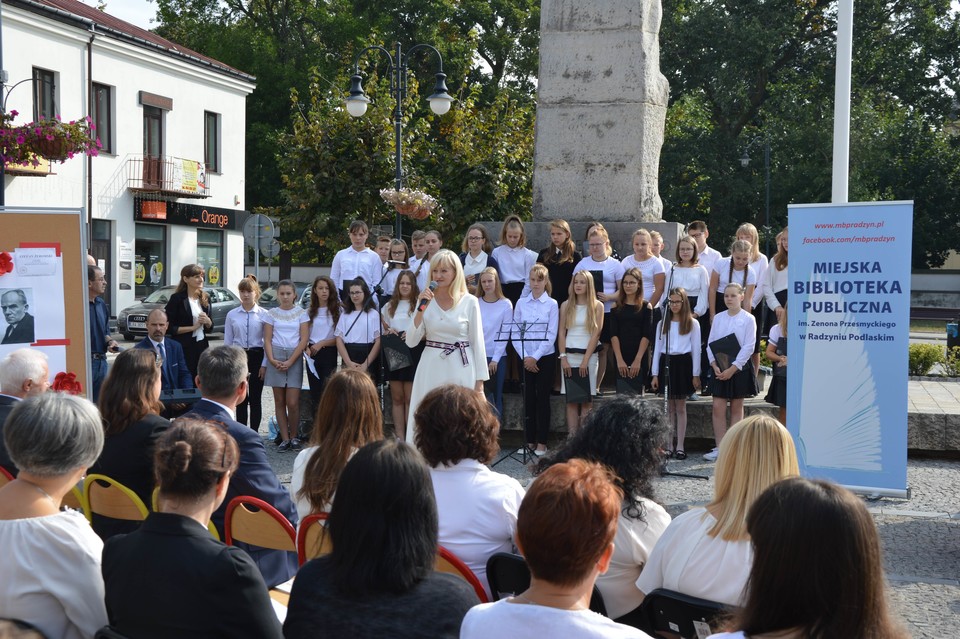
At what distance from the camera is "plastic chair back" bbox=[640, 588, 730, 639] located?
2.81 metres

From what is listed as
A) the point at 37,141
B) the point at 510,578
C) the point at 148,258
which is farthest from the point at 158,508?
the point at 148,258

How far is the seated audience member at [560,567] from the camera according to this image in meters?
2.23

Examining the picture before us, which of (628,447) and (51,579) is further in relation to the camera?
(628,447)

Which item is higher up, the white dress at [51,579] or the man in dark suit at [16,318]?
the man in dark suit at [16,318]

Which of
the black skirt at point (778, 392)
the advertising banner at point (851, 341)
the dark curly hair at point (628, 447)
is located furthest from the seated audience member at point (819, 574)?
the black skirt at point (778, 392)

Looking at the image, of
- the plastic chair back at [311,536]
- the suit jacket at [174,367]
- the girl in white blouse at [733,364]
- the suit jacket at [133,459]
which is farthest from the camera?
the girl in white blouse at [733,364]

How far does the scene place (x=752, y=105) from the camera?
36156 millimetres

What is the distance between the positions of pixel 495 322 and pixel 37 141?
185 inches

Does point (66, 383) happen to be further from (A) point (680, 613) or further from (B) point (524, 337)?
(A) point (680, 613)

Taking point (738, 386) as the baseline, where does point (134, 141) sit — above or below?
above

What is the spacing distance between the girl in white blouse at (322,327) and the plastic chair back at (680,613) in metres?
6.78

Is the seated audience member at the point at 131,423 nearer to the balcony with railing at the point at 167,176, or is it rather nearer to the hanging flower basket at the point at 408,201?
the hanging flower basket at the point at 408,201

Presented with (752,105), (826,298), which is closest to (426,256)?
(826,298)

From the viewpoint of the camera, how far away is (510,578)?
3152 millimetres
